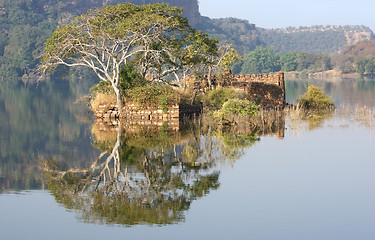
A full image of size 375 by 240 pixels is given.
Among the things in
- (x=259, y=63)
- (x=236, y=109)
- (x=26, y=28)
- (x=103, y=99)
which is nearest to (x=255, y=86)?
(x=236, y=109)

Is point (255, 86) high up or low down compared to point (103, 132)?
up

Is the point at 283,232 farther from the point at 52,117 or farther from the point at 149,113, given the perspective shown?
the point at 52,117

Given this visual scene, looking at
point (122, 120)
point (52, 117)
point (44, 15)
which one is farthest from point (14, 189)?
point (44, 15)

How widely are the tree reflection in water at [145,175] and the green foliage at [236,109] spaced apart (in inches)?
166

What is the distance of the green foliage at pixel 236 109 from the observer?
2954 centimetres

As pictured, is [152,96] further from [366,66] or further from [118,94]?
[366,66]

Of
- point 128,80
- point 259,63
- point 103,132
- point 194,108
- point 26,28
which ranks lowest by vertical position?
point 103,132

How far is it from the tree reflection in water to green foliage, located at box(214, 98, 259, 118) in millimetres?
4228

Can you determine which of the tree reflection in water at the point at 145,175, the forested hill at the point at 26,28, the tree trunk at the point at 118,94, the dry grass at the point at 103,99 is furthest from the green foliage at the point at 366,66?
the tree reflection in water at the point at 145,175

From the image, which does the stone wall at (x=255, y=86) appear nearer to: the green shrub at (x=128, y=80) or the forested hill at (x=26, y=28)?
the green shrub at (x=128, y=80)

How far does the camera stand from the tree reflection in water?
1301cm

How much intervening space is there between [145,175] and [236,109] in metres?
13.8

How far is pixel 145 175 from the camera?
54.1 feet

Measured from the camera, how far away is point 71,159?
19.2 metres
